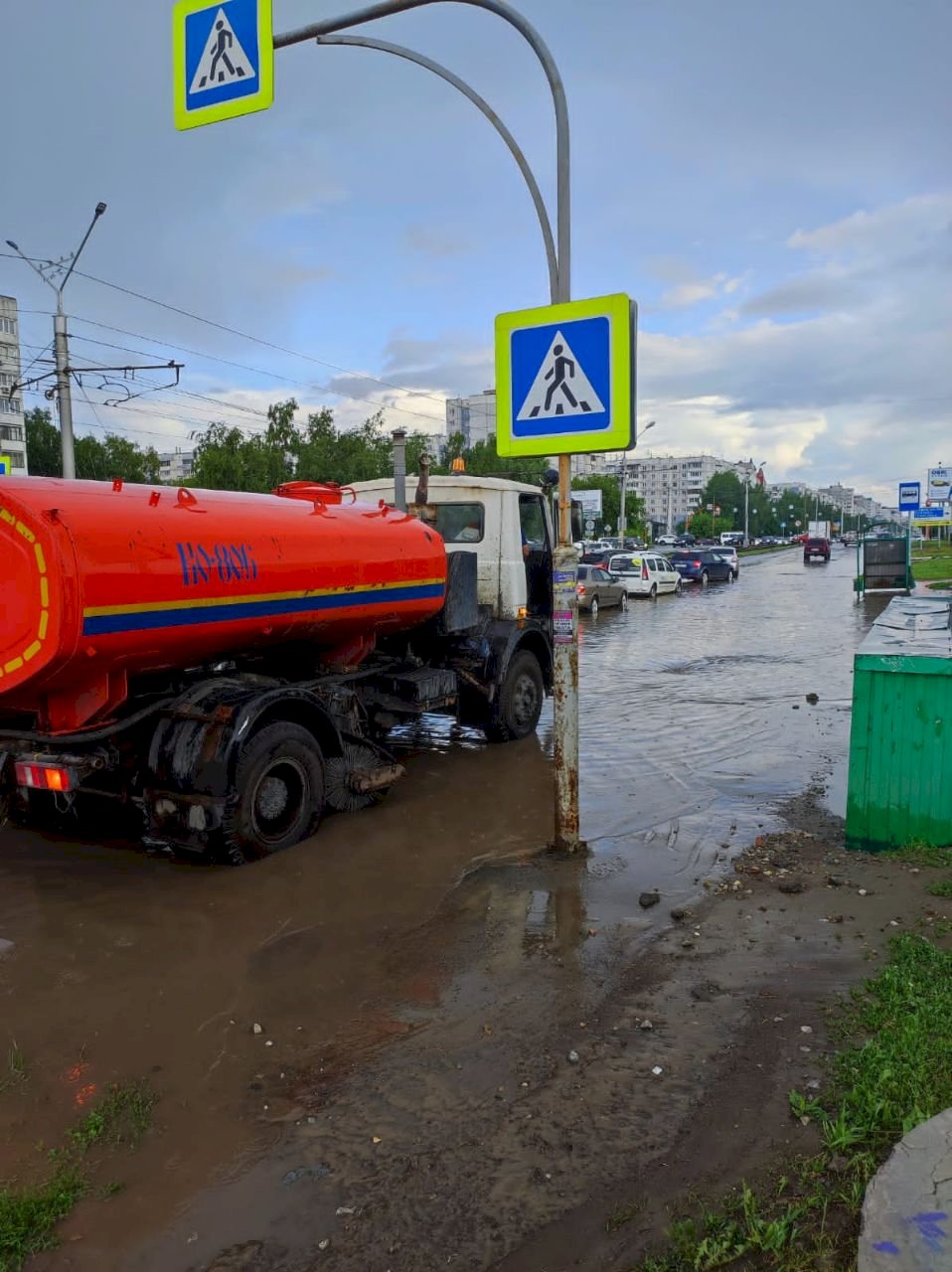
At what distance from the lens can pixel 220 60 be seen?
5.93 m

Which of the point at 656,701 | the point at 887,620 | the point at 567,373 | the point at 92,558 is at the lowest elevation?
the point at 656,701

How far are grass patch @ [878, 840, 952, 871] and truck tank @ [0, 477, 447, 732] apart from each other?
401 cm

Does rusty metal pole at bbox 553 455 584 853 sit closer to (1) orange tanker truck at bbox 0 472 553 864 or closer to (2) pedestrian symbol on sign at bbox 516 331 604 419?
(2) pedestrian symbol on sign at bbox 516 331 604 419

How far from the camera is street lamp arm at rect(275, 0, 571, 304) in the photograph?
5527 millimetres

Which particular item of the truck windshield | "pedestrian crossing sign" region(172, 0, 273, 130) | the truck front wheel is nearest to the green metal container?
the truck front wheel

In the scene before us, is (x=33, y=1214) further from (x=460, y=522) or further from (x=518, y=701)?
(x=460, y=522)

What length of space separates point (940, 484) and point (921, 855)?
123 feet

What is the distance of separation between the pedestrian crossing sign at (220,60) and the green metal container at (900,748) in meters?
5.15

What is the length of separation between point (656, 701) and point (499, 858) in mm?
6387

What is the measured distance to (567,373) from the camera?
218 inches

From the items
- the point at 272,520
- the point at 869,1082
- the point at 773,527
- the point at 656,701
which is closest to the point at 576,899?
the point at 869,1082

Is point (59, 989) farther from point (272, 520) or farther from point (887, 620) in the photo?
point (887, 620)

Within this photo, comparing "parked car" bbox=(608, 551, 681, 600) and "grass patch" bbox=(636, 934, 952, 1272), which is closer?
"grass patch" bbox=(636, 934, 952, 1272)

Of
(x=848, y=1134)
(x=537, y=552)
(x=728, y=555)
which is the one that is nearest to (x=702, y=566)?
(x=728, y=555)
